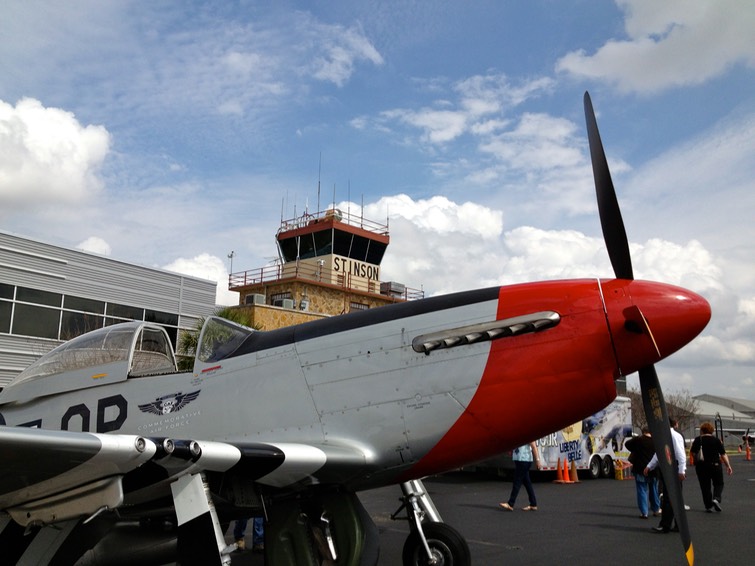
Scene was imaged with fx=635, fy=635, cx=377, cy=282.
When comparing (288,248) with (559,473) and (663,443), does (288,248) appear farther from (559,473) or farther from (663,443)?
(663,443)

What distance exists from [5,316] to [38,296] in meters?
1.21

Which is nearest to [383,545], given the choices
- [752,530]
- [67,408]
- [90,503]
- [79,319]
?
[67,408]

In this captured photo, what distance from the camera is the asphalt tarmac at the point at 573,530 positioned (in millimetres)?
7270

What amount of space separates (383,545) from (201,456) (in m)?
4.93

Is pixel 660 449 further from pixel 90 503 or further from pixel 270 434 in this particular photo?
pixel 90 503

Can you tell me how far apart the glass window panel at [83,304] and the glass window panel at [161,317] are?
5.45 ft

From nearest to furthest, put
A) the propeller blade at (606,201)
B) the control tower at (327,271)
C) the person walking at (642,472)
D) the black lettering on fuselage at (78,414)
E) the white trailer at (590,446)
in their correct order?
the propeller blade at (606,201) < the black lettering on fuselage at (78,414) < the person walking at (642,472) < the white trailer at (590,446) < the control tower at (327,271)

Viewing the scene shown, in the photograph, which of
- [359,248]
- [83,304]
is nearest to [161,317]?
[83,304]

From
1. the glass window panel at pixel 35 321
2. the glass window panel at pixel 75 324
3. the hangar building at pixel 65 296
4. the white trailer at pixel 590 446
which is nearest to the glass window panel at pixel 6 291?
the hangar building at pixel 65 296

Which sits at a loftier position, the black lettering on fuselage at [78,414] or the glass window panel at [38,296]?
the glass window panel at [38,296]

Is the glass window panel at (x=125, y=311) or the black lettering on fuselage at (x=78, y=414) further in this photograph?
the glass window panel at (x=125, y=311)

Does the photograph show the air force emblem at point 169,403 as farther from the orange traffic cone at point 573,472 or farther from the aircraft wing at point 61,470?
the orange traffic cone at point 573,472

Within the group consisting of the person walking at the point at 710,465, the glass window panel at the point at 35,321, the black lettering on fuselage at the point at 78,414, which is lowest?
the person walking at the point at 710,465

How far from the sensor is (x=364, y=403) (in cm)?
481
